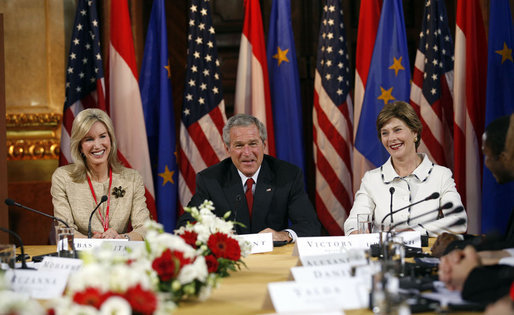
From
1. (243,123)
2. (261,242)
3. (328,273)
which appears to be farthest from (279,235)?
(328,273)

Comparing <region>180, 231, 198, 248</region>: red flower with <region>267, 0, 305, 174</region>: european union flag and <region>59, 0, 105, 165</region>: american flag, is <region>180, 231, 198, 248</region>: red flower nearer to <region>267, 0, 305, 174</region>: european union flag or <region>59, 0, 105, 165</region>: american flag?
<region>267, 0, 305, 174</region>: european union flag

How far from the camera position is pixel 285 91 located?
15.0 feet

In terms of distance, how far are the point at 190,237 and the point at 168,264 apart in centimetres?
48

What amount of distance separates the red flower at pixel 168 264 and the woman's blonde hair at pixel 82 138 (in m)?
2.13

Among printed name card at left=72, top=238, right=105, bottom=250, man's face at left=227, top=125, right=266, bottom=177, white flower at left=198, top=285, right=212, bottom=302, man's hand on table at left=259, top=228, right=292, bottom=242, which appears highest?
man's face at left=227, top=125, right=266, bottom=177

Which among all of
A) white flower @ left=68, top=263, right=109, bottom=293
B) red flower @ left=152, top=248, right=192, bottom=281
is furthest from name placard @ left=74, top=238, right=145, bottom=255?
white flower @ left=68, top=263, right=109, bottom=293

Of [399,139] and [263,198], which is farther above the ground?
→ [399,139]

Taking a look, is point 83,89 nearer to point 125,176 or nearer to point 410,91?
point 125,176

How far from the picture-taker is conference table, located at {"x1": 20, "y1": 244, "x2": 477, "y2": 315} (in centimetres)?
162

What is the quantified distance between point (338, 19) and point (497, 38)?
4.03 ft

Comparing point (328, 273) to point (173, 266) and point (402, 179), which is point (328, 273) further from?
point (402, 179)

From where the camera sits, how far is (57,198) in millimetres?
3434

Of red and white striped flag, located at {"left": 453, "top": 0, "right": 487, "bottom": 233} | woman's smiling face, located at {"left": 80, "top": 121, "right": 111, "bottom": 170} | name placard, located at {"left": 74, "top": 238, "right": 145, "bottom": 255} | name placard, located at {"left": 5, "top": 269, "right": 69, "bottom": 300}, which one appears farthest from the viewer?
red and white striped flag, located at {"left": 453, "top": 0, "right": 487, "bottom": 233}

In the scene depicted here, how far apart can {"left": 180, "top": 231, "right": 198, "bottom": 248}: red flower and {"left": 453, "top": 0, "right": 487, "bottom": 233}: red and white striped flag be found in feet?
9.07
